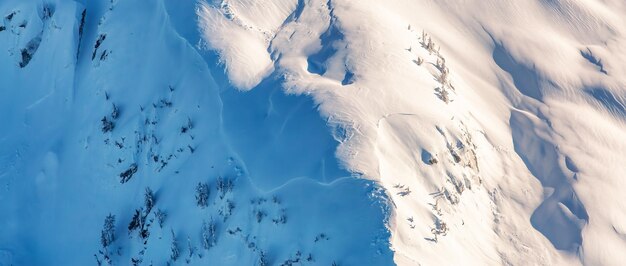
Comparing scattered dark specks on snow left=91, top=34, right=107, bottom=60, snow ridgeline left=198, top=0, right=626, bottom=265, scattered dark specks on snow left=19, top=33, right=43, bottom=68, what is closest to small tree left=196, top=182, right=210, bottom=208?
snow ridgeline left=198, top=0, right=626, bottom=265

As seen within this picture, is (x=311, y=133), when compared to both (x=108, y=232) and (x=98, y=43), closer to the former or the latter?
(x=108, y=232)

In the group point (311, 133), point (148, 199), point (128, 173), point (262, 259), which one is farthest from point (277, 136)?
point (128, 173)

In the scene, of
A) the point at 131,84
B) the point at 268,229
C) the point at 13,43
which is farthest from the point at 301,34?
the point at 13,43

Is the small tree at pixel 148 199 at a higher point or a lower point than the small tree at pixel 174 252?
lower

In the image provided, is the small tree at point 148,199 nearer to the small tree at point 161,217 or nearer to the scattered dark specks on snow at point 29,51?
the small tree at point 161,217

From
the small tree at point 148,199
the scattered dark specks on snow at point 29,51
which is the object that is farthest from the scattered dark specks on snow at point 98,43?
the small tree at point 148,199
